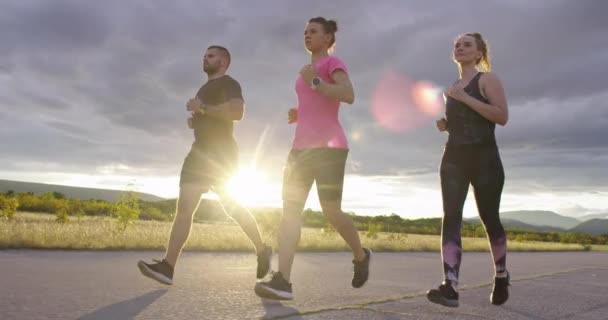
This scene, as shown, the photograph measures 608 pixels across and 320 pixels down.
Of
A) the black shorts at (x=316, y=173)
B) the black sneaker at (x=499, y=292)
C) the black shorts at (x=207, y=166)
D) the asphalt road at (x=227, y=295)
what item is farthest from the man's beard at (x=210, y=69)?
the black sneaker at (x=499, y=292)

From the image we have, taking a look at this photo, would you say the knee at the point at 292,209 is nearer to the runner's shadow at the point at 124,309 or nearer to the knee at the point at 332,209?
the knee at the point at 332,209

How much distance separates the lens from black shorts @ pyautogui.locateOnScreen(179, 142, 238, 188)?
212 inches

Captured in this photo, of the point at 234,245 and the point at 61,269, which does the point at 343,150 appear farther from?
the point at 234,245

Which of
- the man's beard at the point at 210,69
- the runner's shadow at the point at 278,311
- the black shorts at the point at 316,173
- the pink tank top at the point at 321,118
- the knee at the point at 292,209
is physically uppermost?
the man's beard at the point at 210,69

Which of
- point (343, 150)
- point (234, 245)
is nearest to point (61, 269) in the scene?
point (343, 150)

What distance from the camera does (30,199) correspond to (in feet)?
107

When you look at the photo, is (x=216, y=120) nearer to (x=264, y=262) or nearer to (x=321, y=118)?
(x=321, y=118)

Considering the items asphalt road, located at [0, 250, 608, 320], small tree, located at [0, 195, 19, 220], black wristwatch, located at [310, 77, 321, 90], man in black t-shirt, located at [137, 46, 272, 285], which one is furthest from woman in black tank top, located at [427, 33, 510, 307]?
small tree, located at [0, 195, 19, 220]

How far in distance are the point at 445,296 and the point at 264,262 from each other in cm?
181

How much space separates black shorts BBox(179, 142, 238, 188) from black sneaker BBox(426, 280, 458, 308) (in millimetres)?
2147

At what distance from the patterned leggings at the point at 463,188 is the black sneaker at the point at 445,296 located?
3.5 inches

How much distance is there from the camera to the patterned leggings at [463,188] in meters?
4.72

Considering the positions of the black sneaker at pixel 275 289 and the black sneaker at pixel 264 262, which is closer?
the black sneaker at pixel 275 289

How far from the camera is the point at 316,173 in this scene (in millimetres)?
4570
